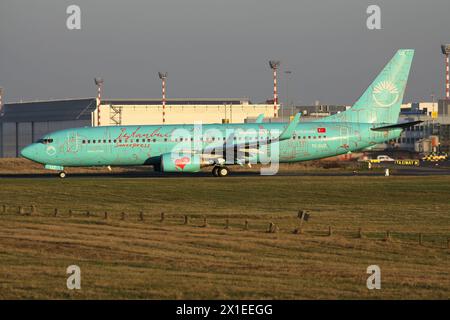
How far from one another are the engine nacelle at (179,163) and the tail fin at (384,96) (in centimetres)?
1251

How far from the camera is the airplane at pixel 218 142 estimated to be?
220ft

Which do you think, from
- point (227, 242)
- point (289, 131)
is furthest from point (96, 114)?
point (227, 242)

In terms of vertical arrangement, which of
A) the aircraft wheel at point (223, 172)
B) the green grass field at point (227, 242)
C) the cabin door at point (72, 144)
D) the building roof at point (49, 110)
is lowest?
the green grass field at point (227, 242)

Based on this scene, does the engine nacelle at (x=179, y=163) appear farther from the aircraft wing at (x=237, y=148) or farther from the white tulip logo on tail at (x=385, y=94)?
the white tulip logo on tail at (x=385, y=94)

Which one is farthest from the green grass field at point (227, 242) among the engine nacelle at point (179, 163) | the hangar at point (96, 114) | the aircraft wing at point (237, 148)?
the hangar at point (96, 114)

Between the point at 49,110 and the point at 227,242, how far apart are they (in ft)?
416

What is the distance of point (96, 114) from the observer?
446 ft

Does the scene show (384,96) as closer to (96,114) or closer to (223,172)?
(223,172)

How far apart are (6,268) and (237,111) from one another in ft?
381

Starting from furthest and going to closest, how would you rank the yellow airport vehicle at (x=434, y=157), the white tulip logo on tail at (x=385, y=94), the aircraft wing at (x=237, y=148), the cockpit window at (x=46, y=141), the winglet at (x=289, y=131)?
the yellow airport vehicle at (x=434, y=157)
the white tulip logo on tail at (x=385, y=94)
the cockpit window at (x=46, y=141)
the aircraft wing at (x=237, y=148)
the winglet at (x=289, y=131)

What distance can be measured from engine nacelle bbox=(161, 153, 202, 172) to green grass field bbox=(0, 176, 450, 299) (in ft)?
21.8

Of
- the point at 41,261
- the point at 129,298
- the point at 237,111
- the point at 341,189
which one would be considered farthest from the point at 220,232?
the point at 237,111

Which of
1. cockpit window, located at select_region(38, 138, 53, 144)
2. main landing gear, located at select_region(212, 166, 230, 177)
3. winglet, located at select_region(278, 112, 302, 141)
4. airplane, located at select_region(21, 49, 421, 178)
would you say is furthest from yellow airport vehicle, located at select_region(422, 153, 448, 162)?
cockpit window, located at select_region(38, 138, 53, 144)
